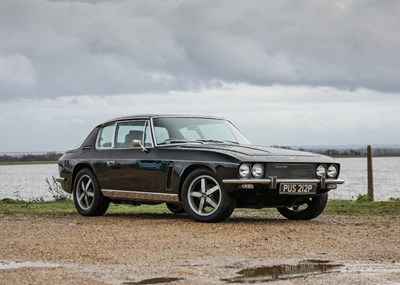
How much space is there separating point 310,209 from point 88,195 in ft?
12.7

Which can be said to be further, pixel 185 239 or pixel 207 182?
pixel 207 182

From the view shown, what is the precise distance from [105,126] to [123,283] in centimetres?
822

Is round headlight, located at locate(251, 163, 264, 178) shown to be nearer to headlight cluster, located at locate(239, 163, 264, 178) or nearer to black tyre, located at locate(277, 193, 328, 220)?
headlight cluster, located at locate(239, 163, 264, 178)

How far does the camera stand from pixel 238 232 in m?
11.2

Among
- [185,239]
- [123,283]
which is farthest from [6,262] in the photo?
[185,239]

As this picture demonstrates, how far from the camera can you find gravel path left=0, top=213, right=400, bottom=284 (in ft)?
24.6

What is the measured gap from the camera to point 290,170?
12.4 metres

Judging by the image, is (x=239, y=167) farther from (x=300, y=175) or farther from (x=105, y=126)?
(x=105, y=126)

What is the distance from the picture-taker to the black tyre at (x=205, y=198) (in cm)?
1220

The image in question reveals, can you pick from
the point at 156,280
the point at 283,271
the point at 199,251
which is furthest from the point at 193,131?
the point at 156,280

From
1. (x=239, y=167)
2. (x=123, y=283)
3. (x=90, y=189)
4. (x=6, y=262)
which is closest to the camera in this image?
(x=123, y=283)

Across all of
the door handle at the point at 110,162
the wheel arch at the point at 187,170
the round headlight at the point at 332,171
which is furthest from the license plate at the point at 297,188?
the door handle at the point at 110,162

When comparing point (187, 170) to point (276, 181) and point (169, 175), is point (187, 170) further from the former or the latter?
point (276, 181)

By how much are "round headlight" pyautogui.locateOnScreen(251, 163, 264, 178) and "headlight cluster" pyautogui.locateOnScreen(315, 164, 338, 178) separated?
1072 mm
